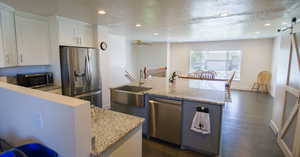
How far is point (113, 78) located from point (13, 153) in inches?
164

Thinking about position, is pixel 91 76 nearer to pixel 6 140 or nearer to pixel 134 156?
pixel 6 140

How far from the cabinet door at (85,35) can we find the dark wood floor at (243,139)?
2.71 meters

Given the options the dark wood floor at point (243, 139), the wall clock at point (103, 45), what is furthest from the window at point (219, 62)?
the wall clock at point (103, 45)

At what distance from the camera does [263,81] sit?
6.12 metres

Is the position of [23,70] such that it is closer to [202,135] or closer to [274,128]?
[202,135]

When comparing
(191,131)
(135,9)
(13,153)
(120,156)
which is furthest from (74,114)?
(135,9)

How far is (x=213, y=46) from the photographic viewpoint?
7.30 metres

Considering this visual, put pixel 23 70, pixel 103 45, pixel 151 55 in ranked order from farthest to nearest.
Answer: pixel 151 55 < pixel 103 45 < pixel 23 70

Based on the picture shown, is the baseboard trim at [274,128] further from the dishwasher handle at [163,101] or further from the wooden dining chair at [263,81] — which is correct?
the wooden dining chair at [263,81]

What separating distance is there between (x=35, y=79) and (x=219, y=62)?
284 inches

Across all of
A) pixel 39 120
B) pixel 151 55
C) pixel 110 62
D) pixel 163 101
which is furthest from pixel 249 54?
pixel 39 120

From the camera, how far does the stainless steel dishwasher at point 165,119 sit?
95.1 inches

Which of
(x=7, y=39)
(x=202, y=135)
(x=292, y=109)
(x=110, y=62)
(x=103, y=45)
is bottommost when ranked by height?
(x=202, y=135)

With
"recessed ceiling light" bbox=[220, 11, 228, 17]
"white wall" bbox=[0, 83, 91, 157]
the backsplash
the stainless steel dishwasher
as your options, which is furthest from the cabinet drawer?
the backsplash
